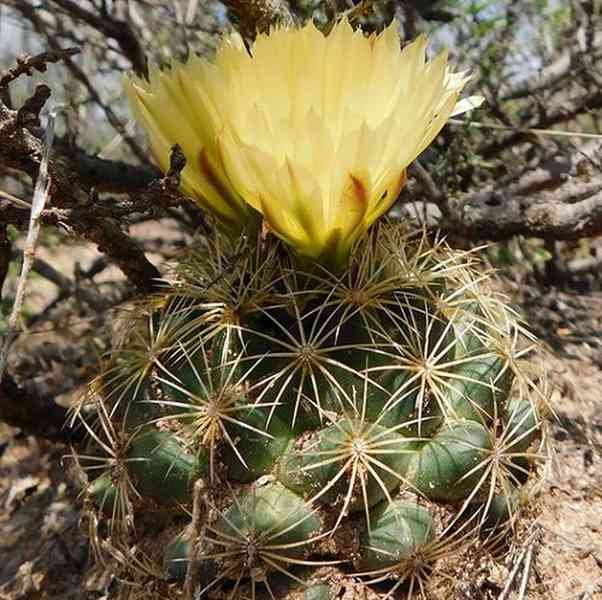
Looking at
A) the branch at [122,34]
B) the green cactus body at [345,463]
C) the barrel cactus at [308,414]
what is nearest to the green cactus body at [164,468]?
the barrel cactus at [308,414]

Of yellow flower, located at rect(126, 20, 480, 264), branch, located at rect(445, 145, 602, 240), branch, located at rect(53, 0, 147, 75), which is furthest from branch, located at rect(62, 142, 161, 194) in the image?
yellow flower, located at rect(126, 20, 480, 264)

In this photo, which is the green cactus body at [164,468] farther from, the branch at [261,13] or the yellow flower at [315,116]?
the branch at [261,13]

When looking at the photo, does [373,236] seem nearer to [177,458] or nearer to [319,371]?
[319,371]

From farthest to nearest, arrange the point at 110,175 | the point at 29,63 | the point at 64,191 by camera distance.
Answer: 1. the point at 110,175
2. the point at 64,191
3. the point at 29,63

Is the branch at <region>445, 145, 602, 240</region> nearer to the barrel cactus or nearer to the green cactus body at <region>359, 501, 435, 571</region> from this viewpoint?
the barrel cactus

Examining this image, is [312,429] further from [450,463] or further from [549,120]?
[549,120]

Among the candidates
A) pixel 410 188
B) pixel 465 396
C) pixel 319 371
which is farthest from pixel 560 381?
pixel 319 371

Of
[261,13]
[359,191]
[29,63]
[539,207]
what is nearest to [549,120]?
[539,207]
